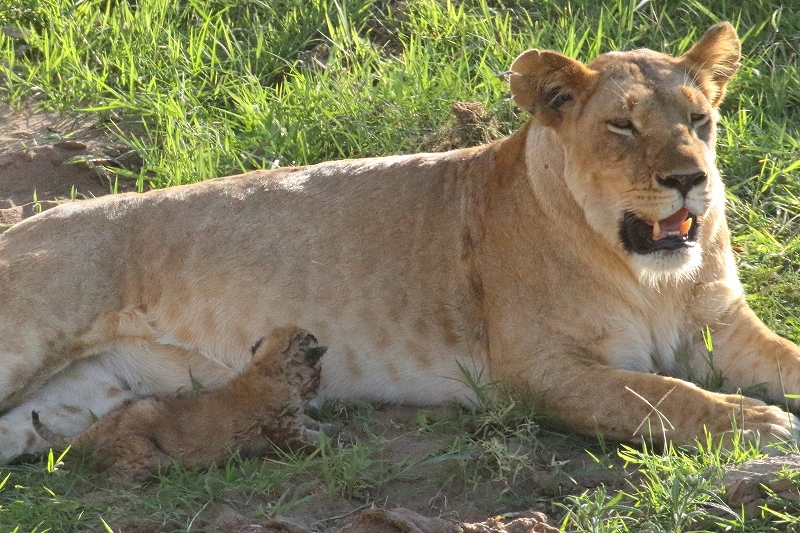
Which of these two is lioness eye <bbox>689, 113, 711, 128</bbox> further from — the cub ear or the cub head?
the cub head

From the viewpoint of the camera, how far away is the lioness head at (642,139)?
12.2 feet

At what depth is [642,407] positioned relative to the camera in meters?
3.77

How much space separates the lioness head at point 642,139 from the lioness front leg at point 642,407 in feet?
1.19

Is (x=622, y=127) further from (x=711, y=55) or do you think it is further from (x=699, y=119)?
(x=711, y=55)

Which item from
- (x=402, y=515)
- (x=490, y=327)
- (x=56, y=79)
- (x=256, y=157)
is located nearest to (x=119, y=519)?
(x=402, y=515)

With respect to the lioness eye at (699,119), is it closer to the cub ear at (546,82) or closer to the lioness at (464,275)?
the lioness at (464,275)

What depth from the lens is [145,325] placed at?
4504 millimetres

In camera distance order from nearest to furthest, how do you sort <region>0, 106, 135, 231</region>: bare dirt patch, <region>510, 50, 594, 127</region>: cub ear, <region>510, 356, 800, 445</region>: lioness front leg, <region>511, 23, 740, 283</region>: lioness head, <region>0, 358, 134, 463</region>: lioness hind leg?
<region>510, 356, 800, 445</region>: lioness front leg
<region>511, 23, 740, 283</region>: lioness head
<region>510, 50, 594, 127</region>: cub ear
<region>0, 358, 134, 463</region>: lioness hind leg
<region>0, 106, 135, 231</region>: bare dirt patch

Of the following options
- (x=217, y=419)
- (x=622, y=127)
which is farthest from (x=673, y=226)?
(x=217, y=419)

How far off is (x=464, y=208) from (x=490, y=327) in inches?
18.2

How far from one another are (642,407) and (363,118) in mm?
2381

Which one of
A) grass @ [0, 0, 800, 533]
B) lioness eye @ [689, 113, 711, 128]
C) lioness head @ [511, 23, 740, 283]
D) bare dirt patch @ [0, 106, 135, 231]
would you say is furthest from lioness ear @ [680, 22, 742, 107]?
bare dirt patch @ [0, 106, 135, 231]

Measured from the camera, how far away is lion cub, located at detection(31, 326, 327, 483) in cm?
374

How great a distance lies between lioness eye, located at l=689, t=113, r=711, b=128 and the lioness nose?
0.27m
